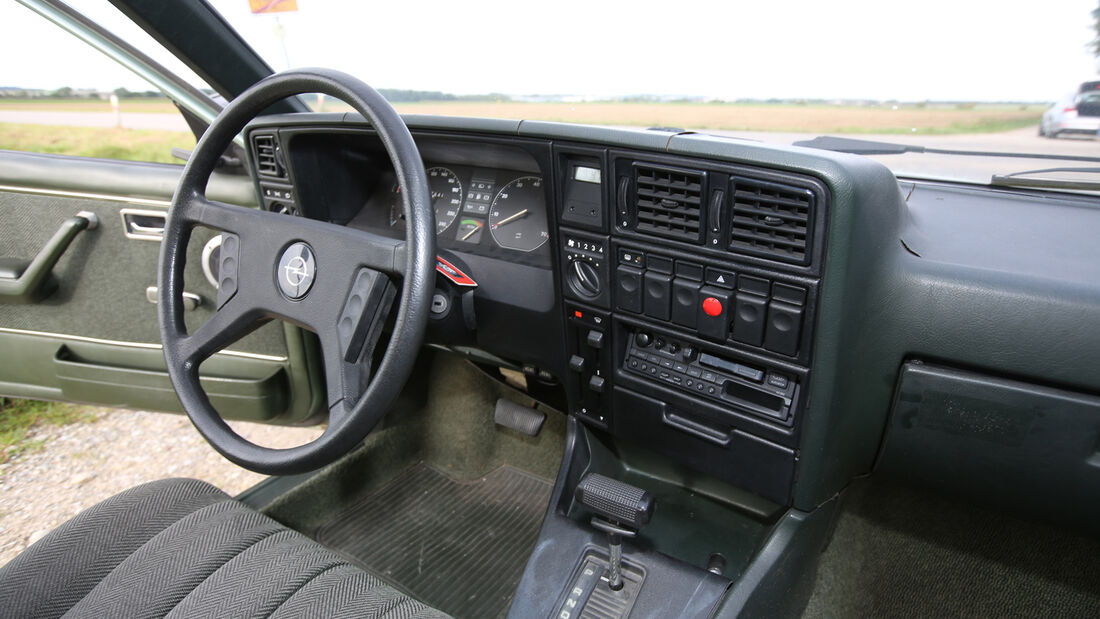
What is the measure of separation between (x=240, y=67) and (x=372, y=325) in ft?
3.65

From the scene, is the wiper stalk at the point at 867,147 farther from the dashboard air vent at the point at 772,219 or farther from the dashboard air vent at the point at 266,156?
the dashboard air vent at the point at 266,156

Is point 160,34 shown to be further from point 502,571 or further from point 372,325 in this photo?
point 502,571

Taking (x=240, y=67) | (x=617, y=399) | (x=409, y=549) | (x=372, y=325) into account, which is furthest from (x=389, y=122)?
(x=409, y=549)

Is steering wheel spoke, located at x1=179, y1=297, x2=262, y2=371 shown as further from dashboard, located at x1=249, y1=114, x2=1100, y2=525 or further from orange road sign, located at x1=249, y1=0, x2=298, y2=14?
orange road sign, located at x1=249, y1=0, x2=298, y2=14

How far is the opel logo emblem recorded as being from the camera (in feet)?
4.38

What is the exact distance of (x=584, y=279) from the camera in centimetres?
154

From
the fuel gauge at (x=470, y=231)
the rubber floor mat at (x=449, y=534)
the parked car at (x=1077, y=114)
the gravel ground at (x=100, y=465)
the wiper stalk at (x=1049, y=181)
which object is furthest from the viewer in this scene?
the gravel ground at (x=100, y=465)

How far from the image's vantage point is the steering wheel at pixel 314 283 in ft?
3.94

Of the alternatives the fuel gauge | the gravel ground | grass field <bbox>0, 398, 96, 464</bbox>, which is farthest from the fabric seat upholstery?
grass field <bbox>0, 398, 96, 464</bbox>

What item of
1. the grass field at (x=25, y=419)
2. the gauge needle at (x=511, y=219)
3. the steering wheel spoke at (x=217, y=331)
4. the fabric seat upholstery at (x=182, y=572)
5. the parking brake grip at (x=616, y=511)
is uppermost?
the gauge needle at (x=511, y=219)

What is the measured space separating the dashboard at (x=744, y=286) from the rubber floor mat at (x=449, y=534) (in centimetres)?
63

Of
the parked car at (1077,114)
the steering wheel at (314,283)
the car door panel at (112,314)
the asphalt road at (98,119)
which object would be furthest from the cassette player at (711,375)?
the asphalt road at (98,119)

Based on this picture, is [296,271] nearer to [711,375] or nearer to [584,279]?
[584,279]

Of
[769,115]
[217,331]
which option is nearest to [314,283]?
[217,331]
